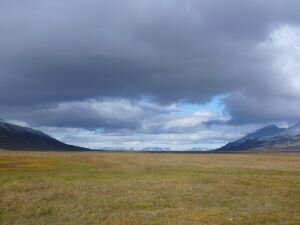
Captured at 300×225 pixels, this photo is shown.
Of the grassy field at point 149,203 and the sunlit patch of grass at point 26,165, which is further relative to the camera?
the sunlit patch of grass at point 26,165

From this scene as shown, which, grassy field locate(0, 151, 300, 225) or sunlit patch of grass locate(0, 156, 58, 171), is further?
sunlit patch of grass locate(0, 156, 58, 171)

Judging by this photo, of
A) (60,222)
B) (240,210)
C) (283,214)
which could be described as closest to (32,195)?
(60,222)

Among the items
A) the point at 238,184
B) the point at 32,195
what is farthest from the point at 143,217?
the point at 238,184

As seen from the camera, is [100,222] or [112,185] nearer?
[100,222]

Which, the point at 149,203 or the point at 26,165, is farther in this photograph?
the point at 26,165

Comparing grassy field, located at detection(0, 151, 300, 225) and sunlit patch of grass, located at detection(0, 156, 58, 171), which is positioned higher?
sunlit patch of grass, located at detection(0, 156, 58, 171)

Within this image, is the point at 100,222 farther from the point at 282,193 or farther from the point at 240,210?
the point at 282,193

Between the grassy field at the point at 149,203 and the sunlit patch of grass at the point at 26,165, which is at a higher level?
the sunlit patch of grass at the point at 26,165

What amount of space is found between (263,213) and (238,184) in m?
18.2

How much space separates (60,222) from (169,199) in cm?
1196

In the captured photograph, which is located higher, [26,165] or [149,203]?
[26,165]

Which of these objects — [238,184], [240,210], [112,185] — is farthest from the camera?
[238,184]

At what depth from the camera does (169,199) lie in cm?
3644

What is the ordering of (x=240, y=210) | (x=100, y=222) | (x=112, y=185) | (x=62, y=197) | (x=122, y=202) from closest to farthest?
(x=100, y=222), (x=240, y=210), (x=122, y=202), (x=62, y=197), (x=112, y=185)
